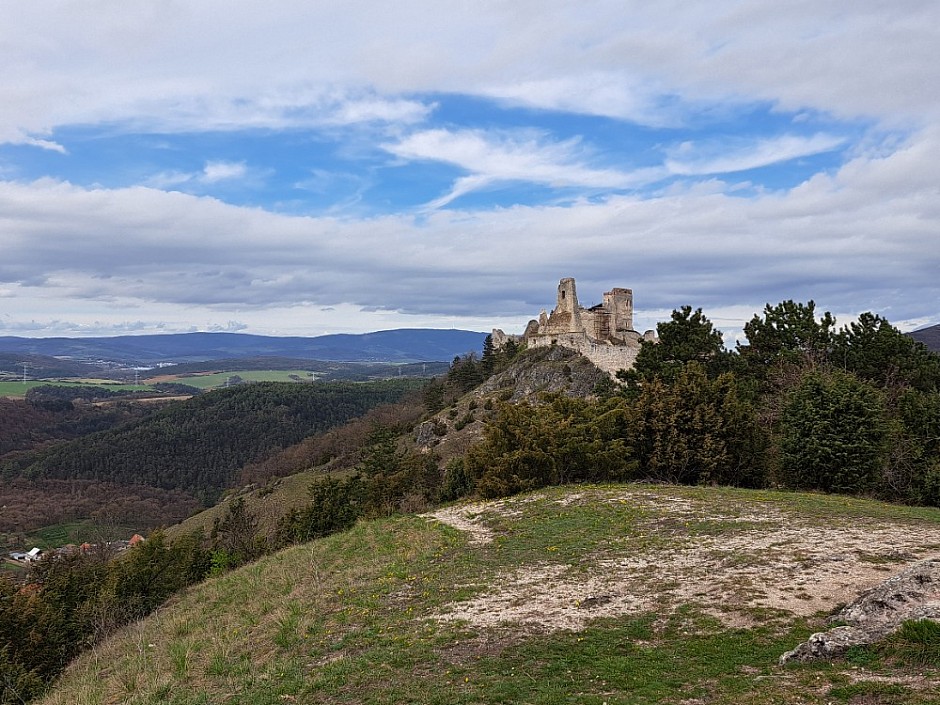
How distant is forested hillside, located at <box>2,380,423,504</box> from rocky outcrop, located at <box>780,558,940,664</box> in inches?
3975

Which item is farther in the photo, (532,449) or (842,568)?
(532,449)

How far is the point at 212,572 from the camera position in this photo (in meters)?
25.5

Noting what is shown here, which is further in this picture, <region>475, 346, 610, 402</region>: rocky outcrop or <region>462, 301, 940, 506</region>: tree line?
<region>475, 346, 610, 402</region>: rocky outcrop

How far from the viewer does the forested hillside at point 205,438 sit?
121000mm

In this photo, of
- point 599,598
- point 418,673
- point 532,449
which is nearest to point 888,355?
point 532,449

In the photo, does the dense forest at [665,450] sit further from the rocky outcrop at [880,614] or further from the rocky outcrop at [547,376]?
the rocky outcrop at [547,376]

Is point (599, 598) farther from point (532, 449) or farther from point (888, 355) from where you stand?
point (888, 355)

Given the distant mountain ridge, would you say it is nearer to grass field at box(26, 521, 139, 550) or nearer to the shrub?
the shrub

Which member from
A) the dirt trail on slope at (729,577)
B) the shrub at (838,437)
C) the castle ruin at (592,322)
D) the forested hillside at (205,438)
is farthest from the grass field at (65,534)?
the dirt trail on slope at (729,577)

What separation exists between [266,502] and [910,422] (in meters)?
59.3

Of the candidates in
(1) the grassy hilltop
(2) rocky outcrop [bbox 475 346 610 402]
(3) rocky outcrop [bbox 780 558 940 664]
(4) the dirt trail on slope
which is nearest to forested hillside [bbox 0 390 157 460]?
(2) rocky outcrop [bbox 475 346 610 402]

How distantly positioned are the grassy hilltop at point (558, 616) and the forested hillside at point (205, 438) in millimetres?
90702

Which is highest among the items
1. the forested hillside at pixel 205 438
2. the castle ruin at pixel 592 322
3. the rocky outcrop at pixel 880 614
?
Answer: the castle ruin at pixel 592 322

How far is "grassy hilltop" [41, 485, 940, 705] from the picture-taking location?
7.67 metres
